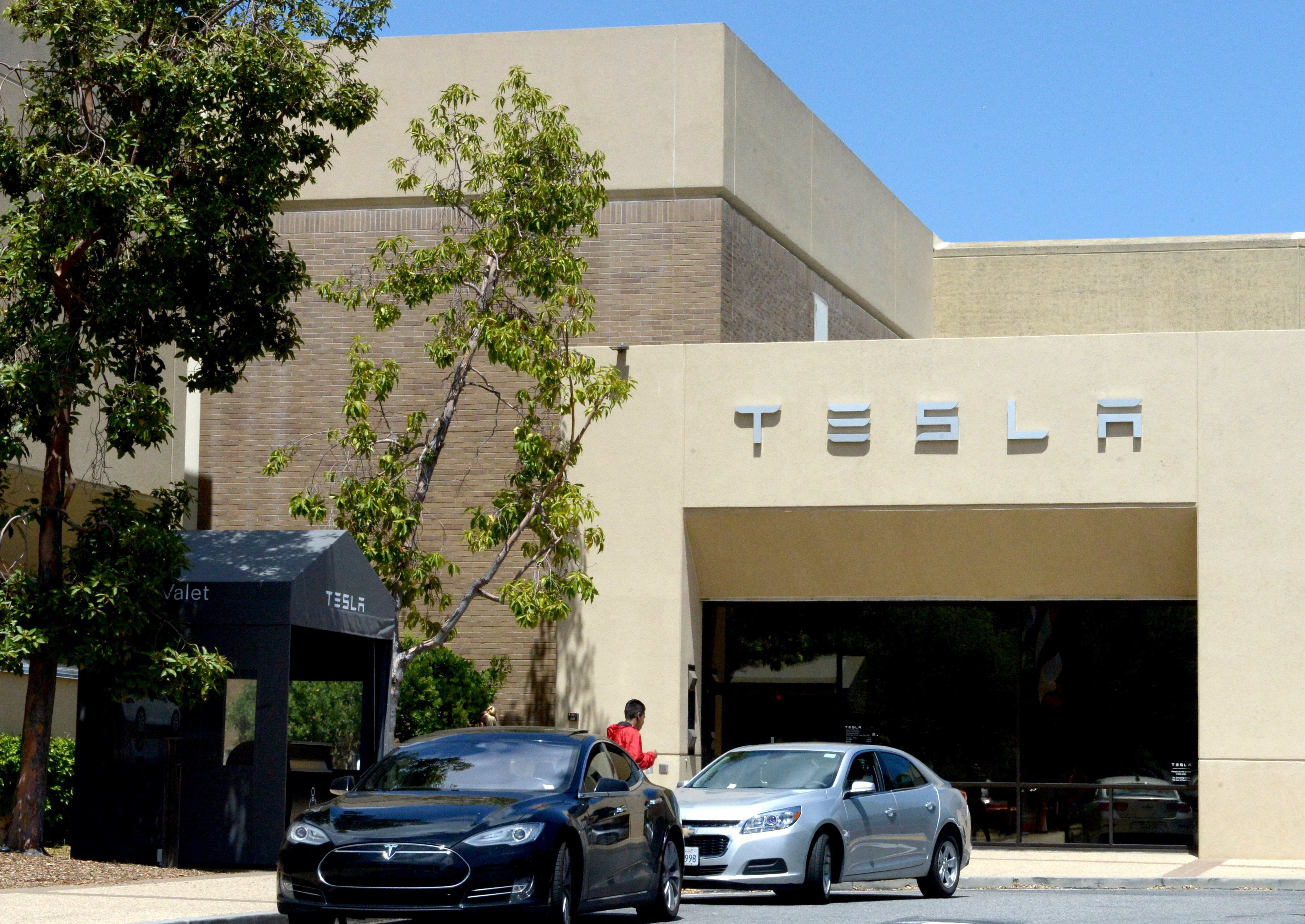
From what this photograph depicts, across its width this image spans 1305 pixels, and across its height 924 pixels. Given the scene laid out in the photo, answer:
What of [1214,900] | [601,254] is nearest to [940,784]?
[1214,900]

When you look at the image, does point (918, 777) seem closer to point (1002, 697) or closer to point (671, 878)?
point (671, 878)

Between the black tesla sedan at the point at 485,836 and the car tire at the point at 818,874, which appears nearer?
the black tesla sedan at the point at 485,836

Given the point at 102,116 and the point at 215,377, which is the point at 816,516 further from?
the point at 102,116

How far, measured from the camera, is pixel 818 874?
604 inches

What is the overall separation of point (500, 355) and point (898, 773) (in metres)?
6.82

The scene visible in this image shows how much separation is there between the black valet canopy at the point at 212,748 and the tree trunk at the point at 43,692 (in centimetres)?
39

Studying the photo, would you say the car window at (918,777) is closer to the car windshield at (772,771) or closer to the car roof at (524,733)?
the car windshield at (772,771)

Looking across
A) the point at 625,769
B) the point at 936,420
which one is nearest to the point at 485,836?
the point at 625,769

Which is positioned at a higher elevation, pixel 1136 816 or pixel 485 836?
pixel 485 836

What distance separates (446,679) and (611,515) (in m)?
3.15

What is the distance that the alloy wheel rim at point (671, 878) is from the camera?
13.6m

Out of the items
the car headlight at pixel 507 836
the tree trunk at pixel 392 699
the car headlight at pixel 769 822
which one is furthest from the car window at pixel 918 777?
the car headlight at pixel 507 836

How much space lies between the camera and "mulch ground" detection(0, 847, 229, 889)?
14.7 meters

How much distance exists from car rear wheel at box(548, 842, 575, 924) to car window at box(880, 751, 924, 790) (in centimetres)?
544
